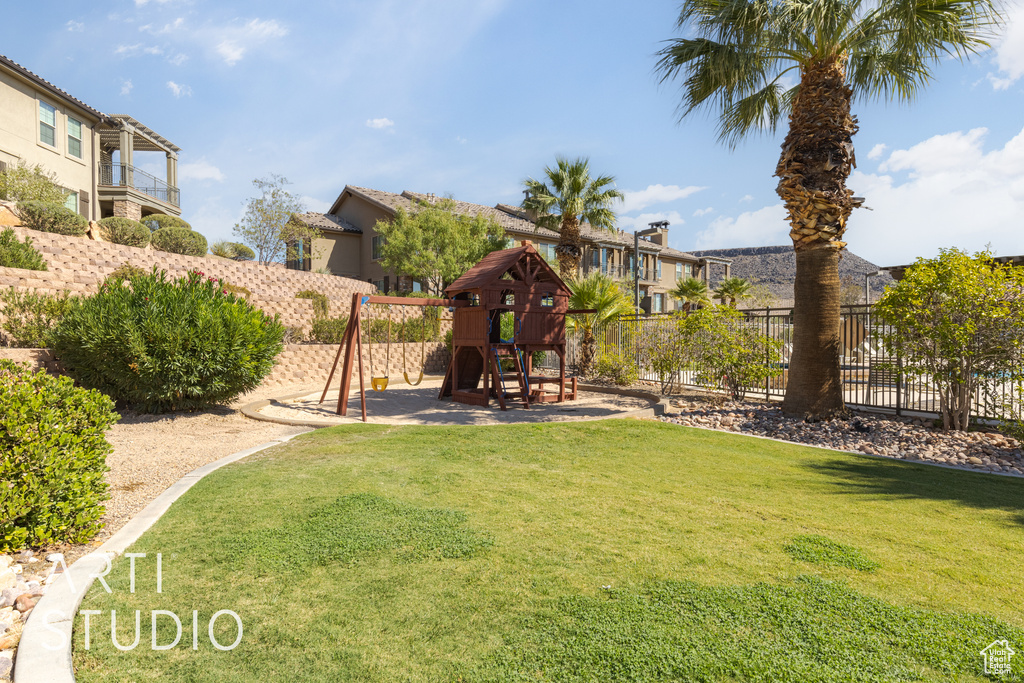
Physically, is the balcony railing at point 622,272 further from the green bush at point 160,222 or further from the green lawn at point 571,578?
the green lawn at point 571,578

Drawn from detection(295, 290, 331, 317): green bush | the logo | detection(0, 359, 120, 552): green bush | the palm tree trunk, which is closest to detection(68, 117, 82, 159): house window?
detection(295, 290, 331, 317): green bush

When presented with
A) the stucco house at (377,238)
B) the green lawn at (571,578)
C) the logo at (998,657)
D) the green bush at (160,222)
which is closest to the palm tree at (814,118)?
the green lawn at (571,578)

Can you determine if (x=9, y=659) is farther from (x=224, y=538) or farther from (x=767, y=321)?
(x=767, y=321)

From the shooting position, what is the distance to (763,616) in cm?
321

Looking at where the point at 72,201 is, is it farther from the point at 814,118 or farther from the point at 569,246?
the point at 814,118

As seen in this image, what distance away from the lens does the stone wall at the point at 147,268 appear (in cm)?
1434

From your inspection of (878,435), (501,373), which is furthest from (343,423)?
(878,435)

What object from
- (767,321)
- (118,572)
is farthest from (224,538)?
(767,321)

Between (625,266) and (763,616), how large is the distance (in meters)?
45.5

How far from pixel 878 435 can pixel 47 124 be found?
33369 millimetres

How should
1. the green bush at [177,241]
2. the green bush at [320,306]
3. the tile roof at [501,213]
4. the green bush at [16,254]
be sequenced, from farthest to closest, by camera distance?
1. the tile roof at [501,213]
2. the green bush at [177,241]
3. the green bush at [320,306]
4. the green bush at [16,254]

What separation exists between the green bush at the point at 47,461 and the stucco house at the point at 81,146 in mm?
25172

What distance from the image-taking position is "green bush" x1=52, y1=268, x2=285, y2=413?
9.50 meters

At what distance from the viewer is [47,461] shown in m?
4.22
